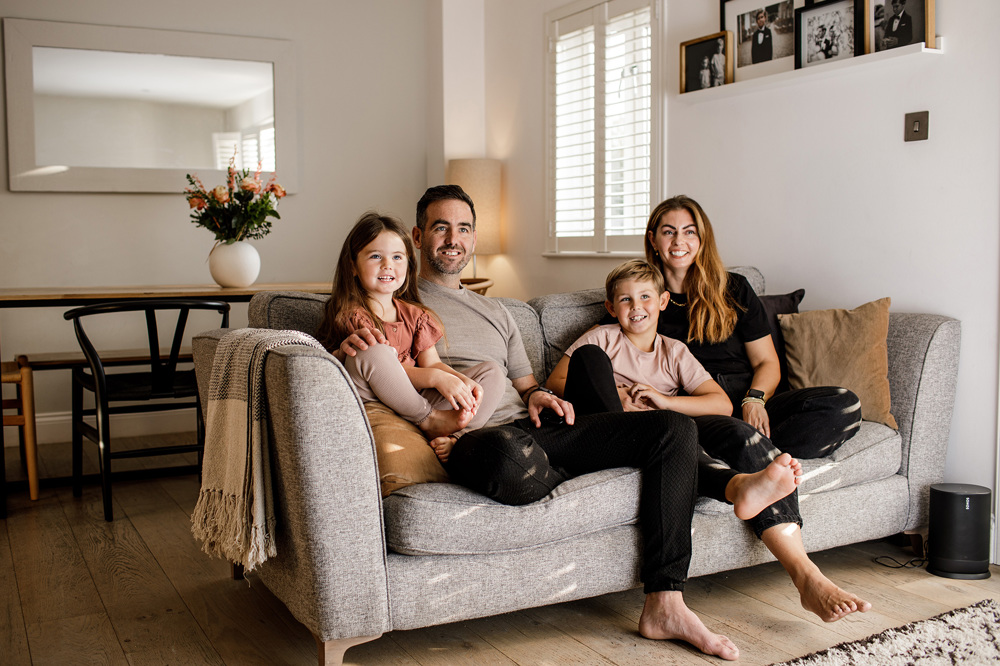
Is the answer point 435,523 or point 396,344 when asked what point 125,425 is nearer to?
point 396,344

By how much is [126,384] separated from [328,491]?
198 cm

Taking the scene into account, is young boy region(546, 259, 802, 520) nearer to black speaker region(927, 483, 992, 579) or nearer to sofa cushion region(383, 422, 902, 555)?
sofa cushion region(383, 422, 902, 555)

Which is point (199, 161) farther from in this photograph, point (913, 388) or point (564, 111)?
point (913, 388)

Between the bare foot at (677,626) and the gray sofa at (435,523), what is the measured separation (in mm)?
97

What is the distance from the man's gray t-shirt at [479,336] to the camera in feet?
7.92

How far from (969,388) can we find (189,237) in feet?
12.0

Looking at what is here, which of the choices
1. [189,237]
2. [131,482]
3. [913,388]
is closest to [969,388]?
[913,388]

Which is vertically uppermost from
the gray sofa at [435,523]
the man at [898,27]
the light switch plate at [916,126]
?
the man at [898,27]

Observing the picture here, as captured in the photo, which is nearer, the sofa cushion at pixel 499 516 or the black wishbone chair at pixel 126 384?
the sofa cushion at pixel 499 516

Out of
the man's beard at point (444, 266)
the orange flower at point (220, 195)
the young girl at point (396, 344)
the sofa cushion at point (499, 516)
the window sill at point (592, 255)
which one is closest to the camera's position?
the sofa cushion at point (499, 516)

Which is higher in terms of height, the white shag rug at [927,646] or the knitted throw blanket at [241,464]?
the knitted throw blanket at [241,464]

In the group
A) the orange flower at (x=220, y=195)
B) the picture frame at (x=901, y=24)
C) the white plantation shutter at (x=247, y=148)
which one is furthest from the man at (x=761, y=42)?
the white plantation shutter at (x=247, y=148)

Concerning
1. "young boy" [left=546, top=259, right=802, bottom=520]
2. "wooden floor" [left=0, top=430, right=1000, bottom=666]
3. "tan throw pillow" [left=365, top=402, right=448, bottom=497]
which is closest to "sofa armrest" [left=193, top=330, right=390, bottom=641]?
"tan throw pillow" [left=365, top=402, right=448, bottom=497]

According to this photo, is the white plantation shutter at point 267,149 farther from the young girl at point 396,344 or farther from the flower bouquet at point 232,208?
the young girl at point 396,344
